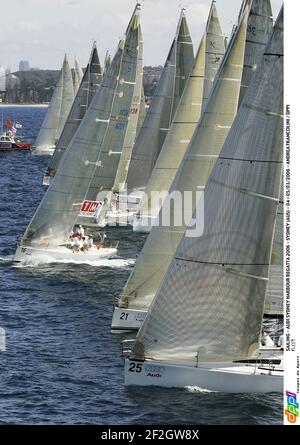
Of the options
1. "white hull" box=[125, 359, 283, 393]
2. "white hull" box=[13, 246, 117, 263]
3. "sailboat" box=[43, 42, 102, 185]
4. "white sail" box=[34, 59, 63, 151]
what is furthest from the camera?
"white sail" box=[34, 59, 63, 151]

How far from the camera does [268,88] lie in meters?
32.7

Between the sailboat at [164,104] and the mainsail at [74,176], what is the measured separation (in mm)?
6753

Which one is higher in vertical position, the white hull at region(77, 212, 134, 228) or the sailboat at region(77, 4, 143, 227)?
the sailboat at region(77, 4, 143, 227)

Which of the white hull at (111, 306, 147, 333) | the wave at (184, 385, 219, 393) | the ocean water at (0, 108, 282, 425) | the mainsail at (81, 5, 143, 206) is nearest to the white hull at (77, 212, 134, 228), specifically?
the mainsail at (81, 5, 143, 206)

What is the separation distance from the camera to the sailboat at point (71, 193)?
183 ft

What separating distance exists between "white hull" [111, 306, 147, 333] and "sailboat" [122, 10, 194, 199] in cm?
2808

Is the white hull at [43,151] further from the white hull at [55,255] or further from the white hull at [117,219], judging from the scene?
the white hull at [55,255]

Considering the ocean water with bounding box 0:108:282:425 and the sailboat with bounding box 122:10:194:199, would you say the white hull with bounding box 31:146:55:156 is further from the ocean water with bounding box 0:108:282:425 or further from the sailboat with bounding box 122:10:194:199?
the ocean water with bounding box 0:108:282:425

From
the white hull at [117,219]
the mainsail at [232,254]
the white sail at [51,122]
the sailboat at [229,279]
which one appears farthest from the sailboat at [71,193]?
the white sail at [51,122]

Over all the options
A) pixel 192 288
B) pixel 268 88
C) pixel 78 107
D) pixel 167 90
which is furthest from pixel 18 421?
pixel 78 107

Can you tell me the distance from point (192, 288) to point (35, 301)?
15169 mm

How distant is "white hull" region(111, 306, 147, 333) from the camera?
41.7 meters

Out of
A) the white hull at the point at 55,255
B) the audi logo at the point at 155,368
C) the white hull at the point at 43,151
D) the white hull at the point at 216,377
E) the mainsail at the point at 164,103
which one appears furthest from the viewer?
the white hull at the point at 43,151
